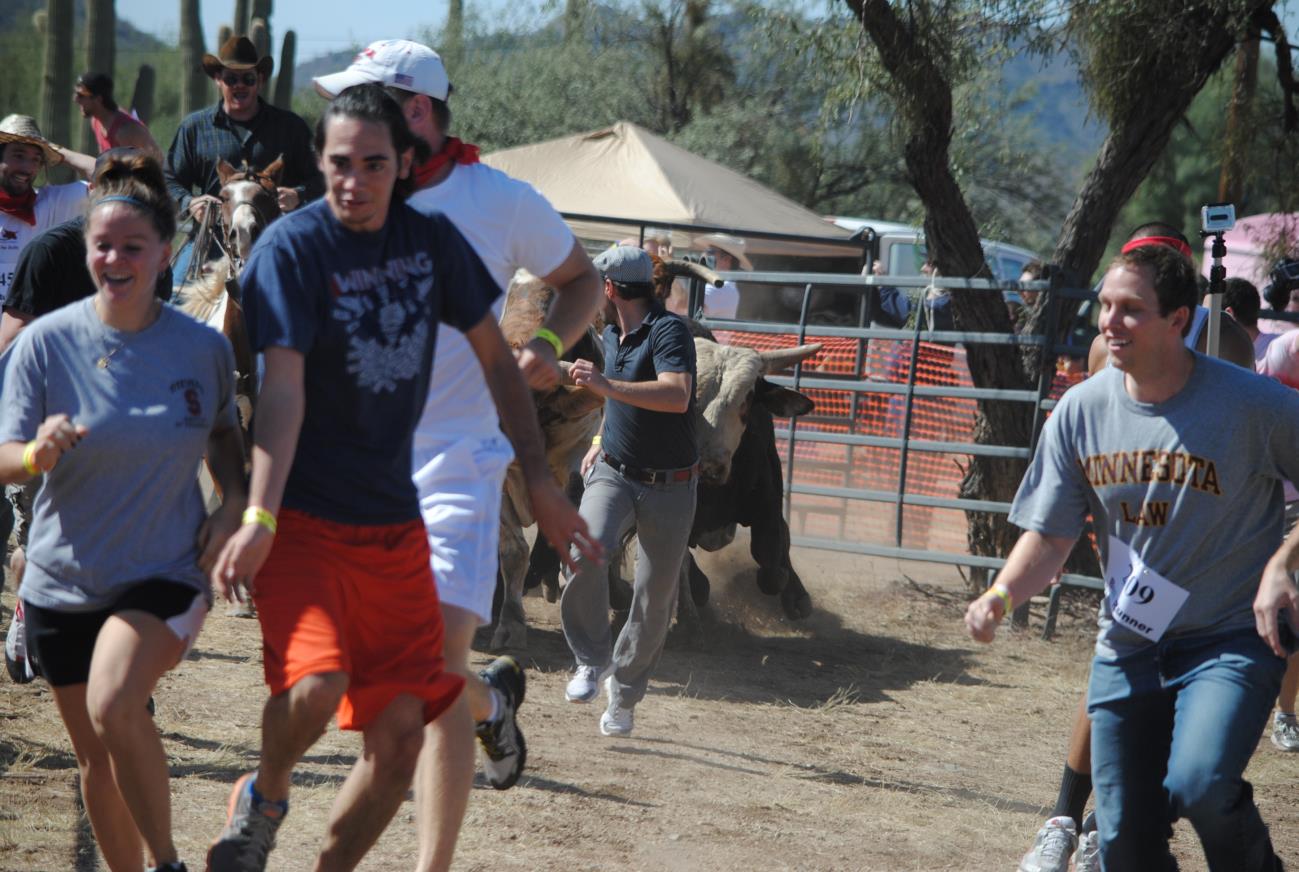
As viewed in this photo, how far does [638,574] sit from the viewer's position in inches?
261

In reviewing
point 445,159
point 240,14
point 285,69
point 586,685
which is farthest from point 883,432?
point 285,69

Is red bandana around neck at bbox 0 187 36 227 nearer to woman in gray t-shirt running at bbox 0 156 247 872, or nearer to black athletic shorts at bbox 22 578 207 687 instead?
woman in gray t-shirt running at bbox 0 156 247 872

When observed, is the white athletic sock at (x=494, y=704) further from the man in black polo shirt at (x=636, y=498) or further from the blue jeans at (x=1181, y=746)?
the man in black polo shirt at (x=636, y=498)

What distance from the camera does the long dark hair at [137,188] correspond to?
11.8ft

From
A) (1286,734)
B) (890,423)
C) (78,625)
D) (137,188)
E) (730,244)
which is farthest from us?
(730,244)

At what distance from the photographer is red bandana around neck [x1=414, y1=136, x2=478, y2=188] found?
4.03 metres

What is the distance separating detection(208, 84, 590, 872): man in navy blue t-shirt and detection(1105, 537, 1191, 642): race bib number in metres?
1.72

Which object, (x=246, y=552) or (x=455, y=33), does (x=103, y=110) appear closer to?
(x=246, y=552)

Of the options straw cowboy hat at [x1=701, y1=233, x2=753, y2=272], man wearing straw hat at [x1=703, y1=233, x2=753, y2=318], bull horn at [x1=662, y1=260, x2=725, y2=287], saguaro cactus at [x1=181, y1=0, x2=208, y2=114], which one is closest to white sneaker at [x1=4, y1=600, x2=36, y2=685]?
bull horn at [x1=662, y1=260, x2=725, y2=287]

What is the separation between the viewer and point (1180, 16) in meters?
9.16

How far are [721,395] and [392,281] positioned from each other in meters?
5.04

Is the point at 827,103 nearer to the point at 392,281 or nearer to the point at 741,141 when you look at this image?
the point at 392,281

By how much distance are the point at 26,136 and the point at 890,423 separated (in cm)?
763

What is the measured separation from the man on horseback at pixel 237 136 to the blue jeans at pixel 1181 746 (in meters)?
5.49
